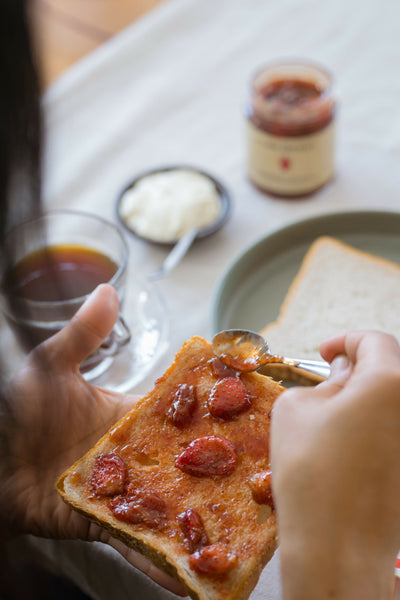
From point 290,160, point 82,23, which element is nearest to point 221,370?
point 290,160

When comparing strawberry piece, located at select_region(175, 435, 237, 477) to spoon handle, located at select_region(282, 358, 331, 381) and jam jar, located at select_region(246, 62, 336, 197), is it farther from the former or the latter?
jam jar, located at select_region(246, 62, 336, 197)

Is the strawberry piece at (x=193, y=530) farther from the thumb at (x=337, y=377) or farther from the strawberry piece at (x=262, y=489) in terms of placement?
the thumb at (x=337, y=377)

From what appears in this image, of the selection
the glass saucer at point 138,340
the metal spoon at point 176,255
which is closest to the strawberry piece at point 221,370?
the glass saucer at point 138,340

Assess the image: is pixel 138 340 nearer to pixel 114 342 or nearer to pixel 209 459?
pixel 114 342

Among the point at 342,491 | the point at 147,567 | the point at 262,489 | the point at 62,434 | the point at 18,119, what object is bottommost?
the point at 147,567

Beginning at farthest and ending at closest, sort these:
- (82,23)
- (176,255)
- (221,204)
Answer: (82,23), (221,204), (176,255)
